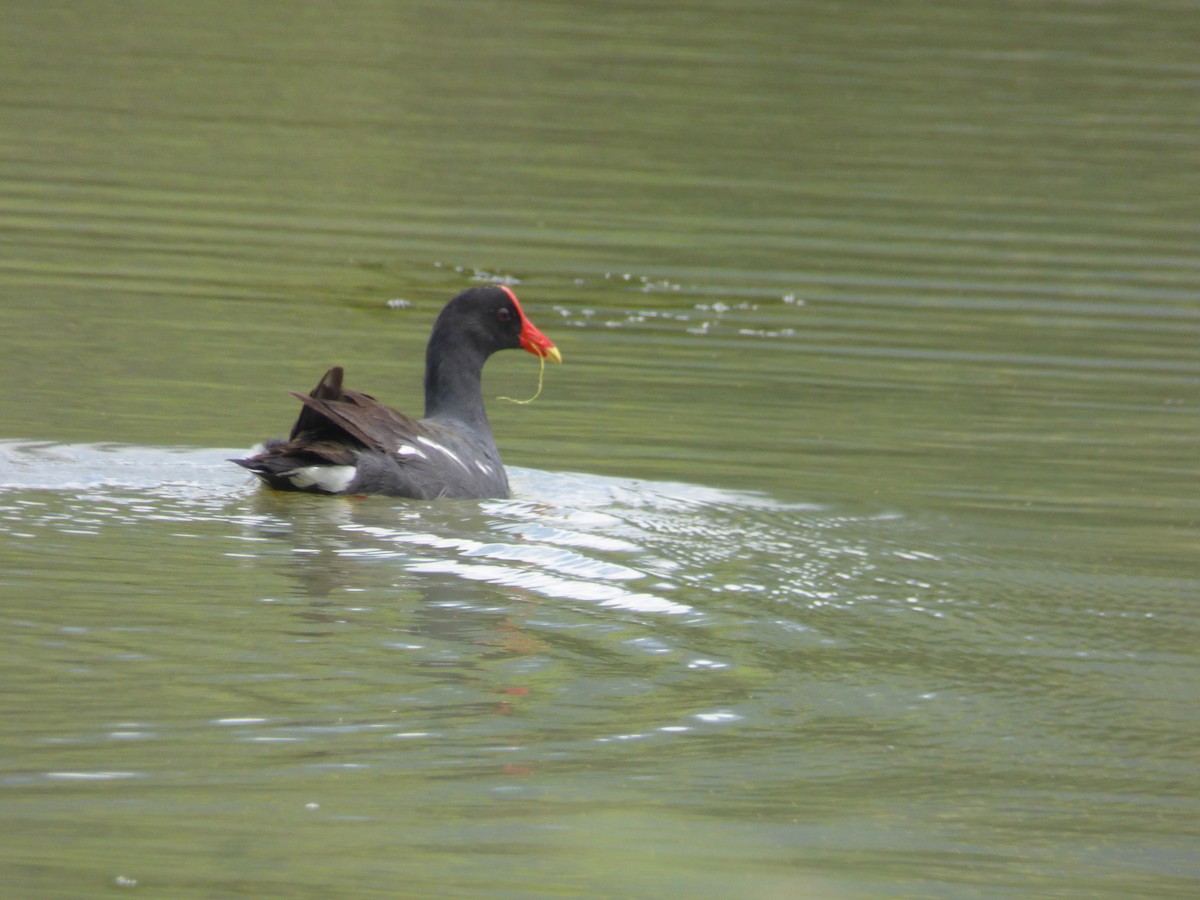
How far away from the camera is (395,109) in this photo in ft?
71.8

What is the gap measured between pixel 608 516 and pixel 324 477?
3.62ft

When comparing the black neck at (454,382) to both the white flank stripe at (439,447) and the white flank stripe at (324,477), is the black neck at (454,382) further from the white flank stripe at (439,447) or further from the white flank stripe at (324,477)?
the white flank stripe at (324,477)

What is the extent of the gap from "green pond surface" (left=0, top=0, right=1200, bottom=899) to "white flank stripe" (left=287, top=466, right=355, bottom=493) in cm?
15

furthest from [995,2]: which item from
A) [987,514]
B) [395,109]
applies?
[987,514]

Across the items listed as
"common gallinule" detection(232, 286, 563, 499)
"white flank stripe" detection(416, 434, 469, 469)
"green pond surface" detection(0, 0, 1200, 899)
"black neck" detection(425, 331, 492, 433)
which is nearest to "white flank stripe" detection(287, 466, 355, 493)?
"common gallinule" detection(232, 286, 563, 499)

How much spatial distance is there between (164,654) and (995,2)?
3098 cm

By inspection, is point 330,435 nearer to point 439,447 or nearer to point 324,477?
point 324,477

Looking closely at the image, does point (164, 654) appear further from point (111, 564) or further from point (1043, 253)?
point (1043, 253)

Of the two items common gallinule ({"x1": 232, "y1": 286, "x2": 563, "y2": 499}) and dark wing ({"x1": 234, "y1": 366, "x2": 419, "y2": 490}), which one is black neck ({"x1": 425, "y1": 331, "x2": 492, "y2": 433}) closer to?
common gallinule ({"x1": 232, "y1": 286, "x2": 563, "y2": 499})

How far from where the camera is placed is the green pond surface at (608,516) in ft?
16.6

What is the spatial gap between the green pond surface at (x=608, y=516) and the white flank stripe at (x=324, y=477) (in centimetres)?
15

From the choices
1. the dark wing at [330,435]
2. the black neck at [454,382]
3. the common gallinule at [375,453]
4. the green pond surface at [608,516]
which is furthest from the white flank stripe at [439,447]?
the black neck at [454,382]

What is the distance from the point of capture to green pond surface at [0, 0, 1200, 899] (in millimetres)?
5055

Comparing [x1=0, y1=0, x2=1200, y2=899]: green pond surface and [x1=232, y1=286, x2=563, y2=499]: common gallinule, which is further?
[x1=232, y1=286, x2=563, y2=499]: common gallinule
